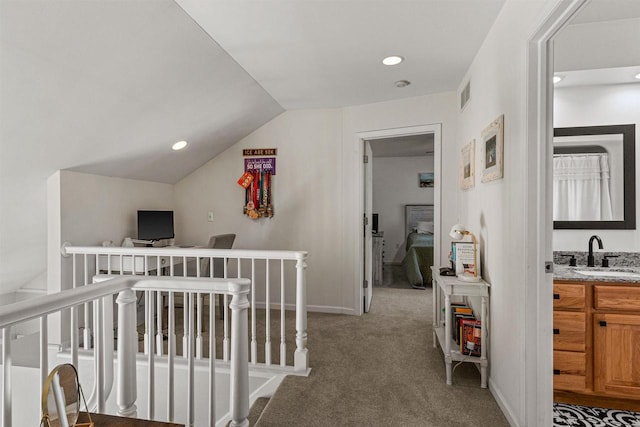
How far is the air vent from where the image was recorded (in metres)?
2.89

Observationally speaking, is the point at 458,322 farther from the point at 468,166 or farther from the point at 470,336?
the point at 468,166

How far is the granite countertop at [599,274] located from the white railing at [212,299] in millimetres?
1699

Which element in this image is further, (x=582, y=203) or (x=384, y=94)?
(x=384, y=94)

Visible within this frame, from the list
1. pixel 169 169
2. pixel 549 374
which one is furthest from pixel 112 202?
pixel 549 374

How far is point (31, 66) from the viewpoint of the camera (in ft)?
6.22

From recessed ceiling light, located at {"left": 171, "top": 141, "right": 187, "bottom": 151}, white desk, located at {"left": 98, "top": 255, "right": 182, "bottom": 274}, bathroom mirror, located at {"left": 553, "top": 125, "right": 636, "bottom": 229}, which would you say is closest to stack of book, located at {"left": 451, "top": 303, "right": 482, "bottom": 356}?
bathroom mirror, located at {"left": 553, "top": 125, "right": 636, "bottom": 229}

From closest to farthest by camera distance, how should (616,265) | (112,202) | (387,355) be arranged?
(616,265)
(387,355)
(112,202)

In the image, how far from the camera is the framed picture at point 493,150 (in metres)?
2.01

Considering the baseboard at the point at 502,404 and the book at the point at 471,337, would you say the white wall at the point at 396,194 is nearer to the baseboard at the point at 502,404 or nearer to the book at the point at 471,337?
the book at the point at 471,337

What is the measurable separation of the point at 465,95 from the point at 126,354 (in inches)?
124

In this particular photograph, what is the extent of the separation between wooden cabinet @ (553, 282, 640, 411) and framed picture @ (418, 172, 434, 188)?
5.09m

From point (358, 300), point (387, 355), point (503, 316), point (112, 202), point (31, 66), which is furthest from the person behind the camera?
point (358, 300)

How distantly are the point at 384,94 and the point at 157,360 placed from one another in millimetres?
3215

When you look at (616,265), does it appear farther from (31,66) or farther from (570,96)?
(31,66)
